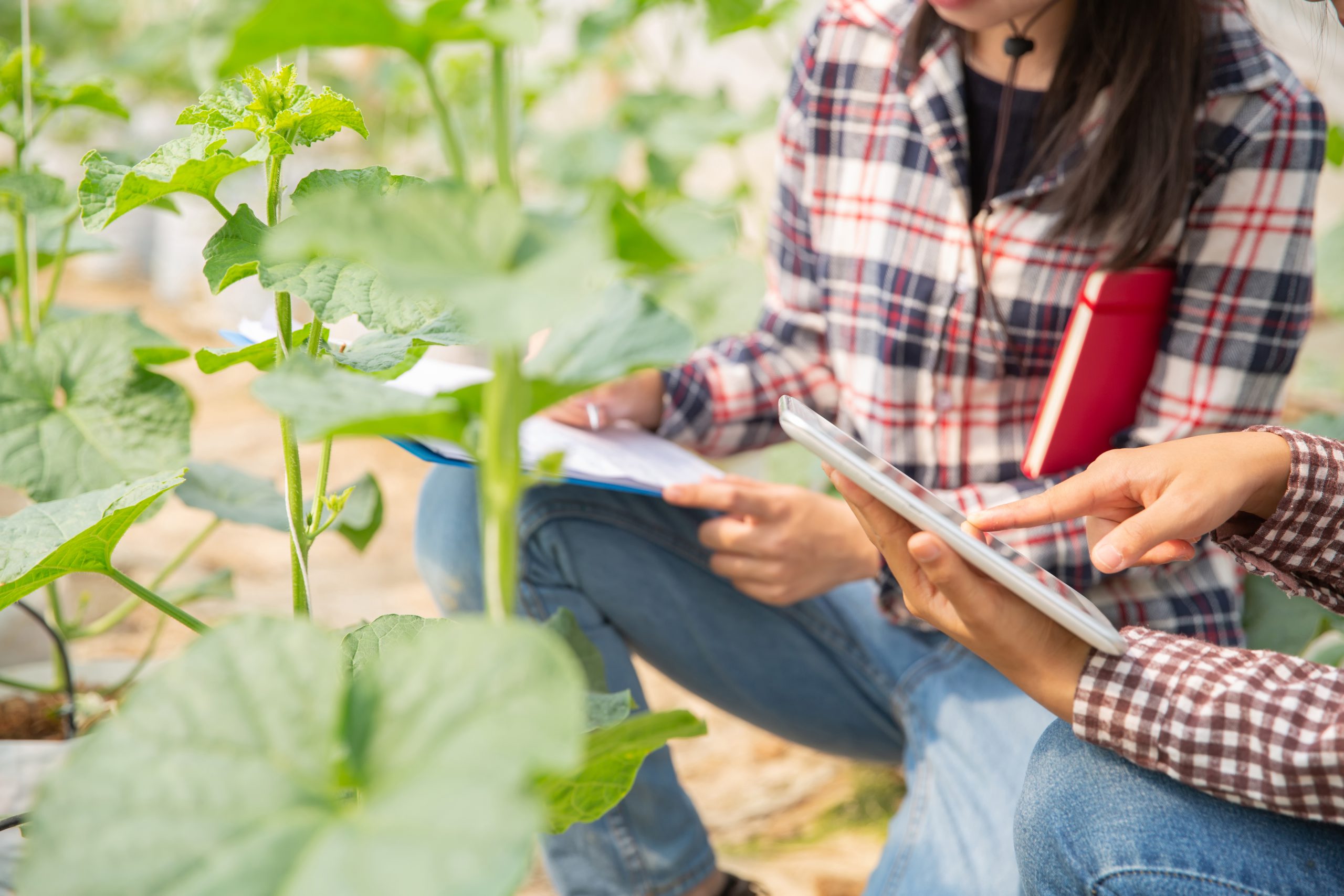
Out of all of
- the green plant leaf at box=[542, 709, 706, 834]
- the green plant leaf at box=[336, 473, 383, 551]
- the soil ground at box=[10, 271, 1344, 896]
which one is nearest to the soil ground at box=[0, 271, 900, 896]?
the soil ground at box=[10, 271, 1344, 896]

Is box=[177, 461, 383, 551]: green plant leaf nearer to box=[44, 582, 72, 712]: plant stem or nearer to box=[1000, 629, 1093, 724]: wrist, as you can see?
box=[44, 582, 72, 712]: plant stem

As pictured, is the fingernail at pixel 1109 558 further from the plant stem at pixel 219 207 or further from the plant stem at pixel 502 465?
the plant stem at pixel 219 207

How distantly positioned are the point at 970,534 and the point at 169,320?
2471 mm

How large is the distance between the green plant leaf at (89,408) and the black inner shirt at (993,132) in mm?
636

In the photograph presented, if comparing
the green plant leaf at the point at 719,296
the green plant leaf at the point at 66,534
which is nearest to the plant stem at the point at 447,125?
the green plant leaf at the point at 66,534

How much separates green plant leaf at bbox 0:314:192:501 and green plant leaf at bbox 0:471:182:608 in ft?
0.61

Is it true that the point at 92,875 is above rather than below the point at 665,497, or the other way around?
above

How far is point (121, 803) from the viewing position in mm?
295

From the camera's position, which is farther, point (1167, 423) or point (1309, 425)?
point (1309, 425)

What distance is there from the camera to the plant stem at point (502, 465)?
0.32 metres

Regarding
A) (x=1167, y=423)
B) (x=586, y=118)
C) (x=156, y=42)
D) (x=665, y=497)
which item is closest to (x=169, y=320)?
(x=156, y=42)

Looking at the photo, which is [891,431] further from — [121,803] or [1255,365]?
[121,803]

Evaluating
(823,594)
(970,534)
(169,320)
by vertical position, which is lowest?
(169,320)

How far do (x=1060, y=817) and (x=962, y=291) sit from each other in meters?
0.43
